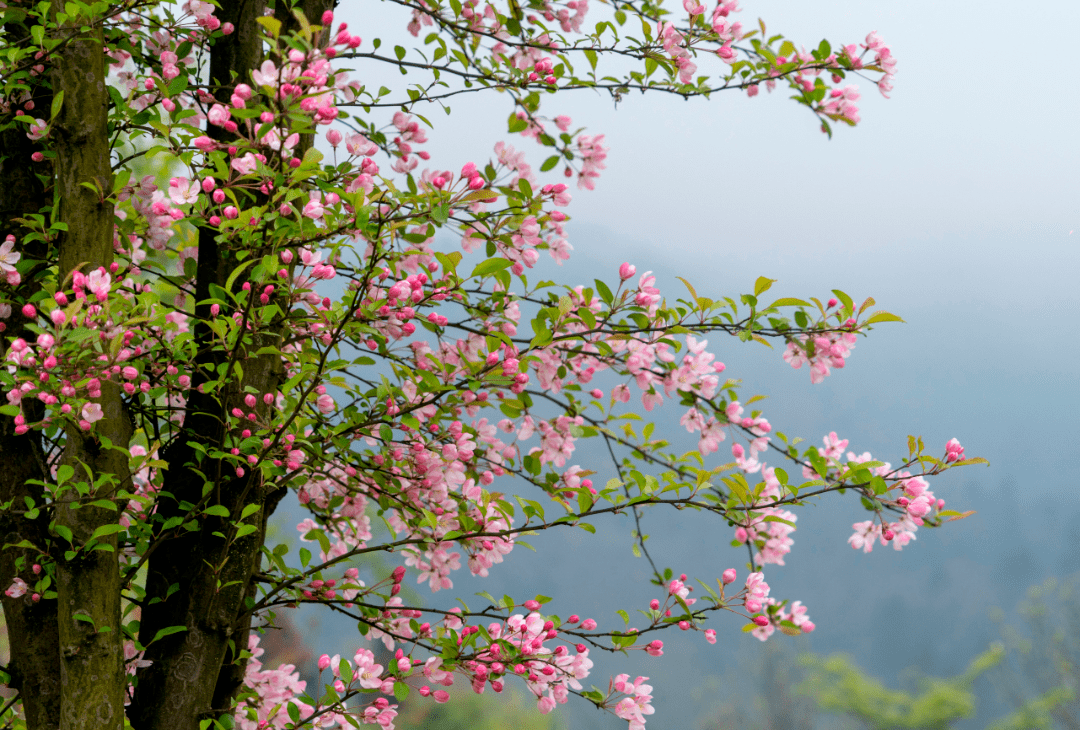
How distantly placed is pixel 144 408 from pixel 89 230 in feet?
2.09

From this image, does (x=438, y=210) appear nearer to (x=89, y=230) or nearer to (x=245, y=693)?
(x=89, y=230)

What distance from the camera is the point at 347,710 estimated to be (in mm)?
2266

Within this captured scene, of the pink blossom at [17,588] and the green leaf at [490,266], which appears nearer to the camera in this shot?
the green leaf at [490,266]

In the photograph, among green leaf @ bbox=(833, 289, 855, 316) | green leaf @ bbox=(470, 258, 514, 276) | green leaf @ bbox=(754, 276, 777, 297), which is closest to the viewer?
green leaf @ bbox=(470, 258, 514, 276)

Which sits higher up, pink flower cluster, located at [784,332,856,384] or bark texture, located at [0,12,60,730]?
pink flower cluster, located at [784,332,856,384]

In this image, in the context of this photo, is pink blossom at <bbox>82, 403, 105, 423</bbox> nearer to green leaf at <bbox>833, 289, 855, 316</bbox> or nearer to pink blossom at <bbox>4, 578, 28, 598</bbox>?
pink blossom at <bbox>4, 578, 28, 598</bbox>

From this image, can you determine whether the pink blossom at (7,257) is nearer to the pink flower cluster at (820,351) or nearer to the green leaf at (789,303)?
the green leaf at (789,303)

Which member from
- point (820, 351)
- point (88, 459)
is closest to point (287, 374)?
point (88, 459)

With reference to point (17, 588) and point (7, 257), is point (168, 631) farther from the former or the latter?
point (7, 257)

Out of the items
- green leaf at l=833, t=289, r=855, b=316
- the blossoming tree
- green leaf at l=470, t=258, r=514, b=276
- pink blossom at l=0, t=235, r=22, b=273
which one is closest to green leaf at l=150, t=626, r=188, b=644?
the blossoming tree

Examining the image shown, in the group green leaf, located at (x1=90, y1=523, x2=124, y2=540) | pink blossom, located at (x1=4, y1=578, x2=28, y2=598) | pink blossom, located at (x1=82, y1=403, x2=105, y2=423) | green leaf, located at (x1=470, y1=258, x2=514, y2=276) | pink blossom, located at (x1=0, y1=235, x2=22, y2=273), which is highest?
pink blossom, located at (x1=0, y1=235, x2=22, y2=273)

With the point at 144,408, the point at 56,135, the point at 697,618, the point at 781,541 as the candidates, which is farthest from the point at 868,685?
the point at 56,135

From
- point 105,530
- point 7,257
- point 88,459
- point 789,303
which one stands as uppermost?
point 7,257

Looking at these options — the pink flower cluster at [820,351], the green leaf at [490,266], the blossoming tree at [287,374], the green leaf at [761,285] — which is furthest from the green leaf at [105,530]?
the pink flower cluster at [820,351]
